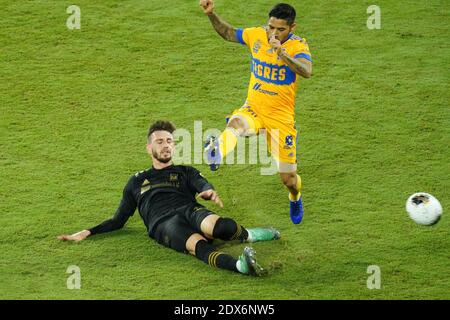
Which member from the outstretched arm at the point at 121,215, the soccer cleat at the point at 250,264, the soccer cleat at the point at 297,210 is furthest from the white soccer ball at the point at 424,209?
the outstretched arm at the point at 121,215

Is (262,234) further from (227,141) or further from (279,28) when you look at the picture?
(279,28)

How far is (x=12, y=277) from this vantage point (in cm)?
846

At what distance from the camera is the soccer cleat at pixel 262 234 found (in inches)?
360

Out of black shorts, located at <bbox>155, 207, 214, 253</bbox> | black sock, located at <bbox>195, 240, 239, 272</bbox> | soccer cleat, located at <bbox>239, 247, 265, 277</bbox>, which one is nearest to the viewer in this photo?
soccer cleat, located at <bbox>239, 247, 265, 277</bbox>

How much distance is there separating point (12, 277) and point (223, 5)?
23.5 feet

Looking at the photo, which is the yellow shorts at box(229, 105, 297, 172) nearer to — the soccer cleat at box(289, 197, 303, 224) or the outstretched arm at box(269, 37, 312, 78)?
the soccer cleat at box(289, 197, 303, 224)

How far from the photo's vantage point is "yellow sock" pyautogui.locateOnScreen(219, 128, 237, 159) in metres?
9.31

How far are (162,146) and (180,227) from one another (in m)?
0.91

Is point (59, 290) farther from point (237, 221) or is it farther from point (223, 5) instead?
point (223, 5)

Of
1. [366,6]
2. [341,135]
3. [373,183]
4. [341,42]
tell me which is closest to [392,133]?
[341,135]

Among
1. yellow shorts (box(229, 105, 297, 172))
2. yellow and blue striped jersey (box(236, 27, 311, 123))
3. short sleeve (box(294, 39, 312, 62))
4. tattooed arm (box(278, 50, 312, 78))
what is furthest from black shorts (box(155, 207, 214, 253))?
short sleeve (box(294, 39, 312, 62))

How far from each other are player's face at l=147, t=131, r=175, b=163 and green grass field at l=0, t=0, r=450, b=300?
0.82 meters

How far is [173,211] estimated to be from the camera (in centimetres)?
903

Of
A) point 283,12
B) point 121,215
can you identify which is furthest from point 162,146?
point 283,12
